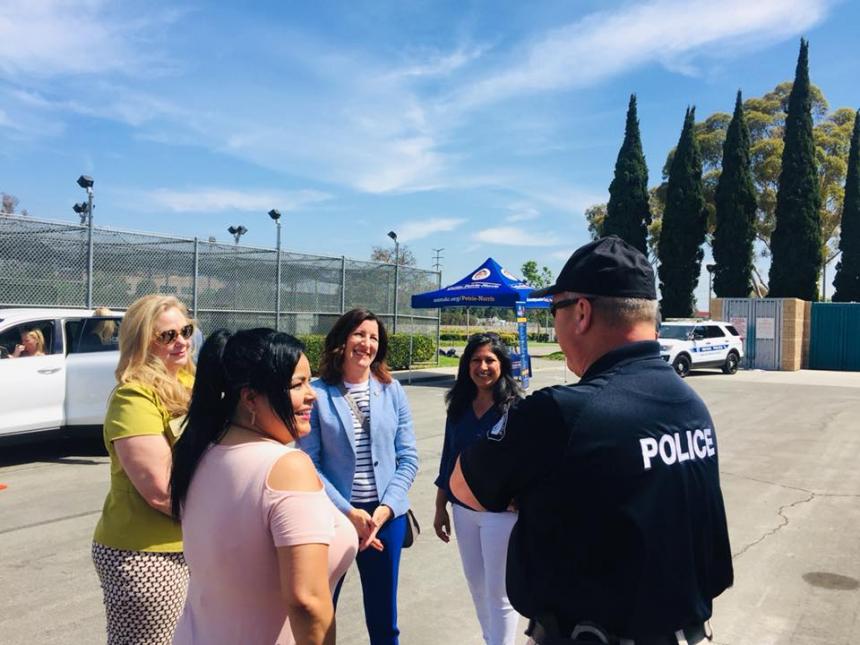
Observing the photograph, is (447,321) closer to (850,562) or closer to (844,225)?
(844,225)

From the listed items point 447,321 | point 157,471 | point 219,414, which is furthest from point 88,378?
point 447,321

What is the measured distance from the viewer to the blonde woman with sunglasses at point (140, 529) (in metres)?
2.29

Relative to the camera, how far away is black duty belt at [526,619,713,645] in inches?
60.7

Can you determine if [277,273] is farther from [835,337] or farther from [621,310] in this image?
[835,337]

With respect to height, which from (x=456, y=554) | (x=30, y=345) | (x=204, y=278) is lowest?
(x=456, y=554)

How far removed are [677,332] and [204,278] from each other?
1509 centimetres

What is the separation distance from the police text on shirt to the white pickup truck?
7.74 meters

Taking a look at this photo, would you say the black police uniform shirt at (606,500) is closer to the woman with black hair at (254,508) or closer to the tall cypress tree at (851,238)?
the woman with black hair at (254,508)

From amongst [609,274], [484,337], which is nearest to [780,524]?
[484,337]

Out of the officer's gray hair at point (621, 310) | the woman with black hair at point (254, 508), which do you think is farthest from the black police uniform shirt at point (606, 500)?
the woman with black hair at point (254, 508)

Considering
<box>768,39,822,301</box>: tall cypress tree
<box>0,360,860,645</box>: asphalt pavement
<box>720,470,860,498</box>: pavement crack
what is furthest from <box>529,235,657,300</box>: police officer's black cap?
<box>768,39,822,301</box>: tall cypress tree

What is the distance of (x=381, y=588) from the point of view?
3.12m

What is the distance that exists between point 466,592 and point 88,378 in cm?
573

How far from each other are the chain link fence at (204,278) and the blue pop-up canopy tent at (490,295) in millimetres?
2167
